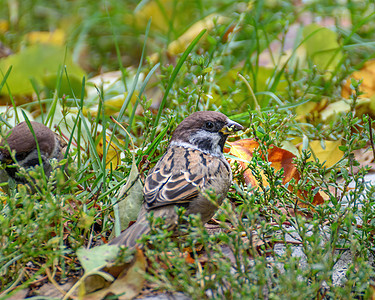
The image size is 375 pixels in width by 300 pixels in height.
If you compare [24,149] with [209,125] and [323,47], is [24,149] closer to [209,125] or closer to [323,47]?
[209,125]

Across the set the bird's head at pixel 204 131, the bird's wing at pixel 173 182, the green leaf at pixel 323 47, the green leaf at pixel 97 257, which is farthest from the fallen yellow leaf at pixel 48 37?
the green leaf at pixel 97 257

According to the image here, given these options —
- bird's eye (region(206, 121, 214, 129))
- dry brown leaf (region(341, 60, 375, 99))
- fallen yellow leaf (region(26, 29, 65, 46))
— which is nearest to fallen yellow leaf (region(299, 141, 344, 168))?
bird's eye (region(206, 121, 214, 129))

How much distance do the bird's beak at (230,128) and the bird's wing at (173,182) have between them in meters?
0.31

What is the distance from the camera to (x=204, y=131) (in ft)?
9.16

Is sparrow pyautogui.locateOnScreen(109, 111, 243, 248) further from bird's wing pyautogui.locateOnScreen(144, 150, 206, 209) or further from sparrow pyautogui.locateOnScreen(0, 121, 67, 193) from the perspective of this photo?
sparrow pyautogui.locateOnScreen(0, 121, 67, 193)

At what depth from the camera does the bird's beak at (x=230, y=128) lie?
2781 millimetres

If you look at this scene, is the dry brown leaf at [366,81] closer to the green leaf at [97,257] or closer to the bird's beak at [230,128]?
the bird's beak at [230,128]

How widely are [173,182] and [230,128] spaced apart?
592mm

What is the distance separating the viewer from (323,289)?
198 cm

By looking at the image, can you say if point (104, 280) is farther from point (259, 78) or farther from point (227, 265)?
point (259, 78)

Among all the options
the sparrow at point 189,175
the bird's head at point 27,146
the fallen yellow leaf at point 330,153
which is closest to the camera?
the sparrow at point 189,175

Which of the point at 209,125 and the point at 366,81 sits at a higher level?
the point at 209,125

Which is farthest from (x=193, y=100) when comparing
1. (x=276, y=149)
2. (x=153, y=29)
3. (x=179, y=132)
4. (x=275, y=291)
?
(x=153, y=29)

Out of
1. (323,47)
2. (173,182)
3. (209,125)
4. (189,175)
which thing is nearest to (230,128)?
(209,125)
